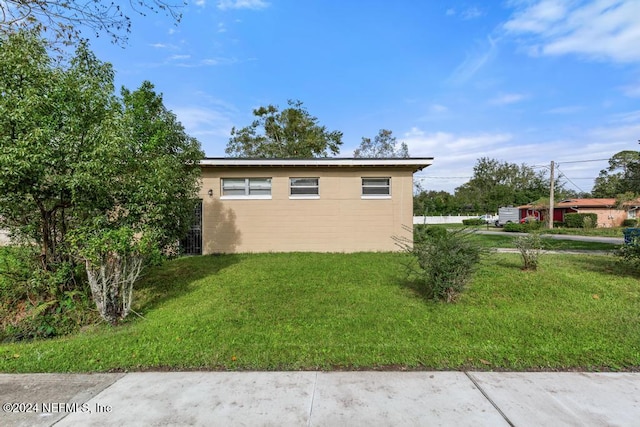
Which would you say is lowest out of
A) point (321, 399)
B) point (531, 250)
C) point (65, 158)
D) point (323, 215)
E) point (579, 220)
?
point (321, 399)

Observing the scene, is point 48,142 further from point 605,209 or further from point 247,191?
point 605,209

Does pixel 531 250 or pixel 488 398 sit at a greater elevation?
pixel 531 250

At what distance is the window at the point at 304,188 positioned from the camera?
11203 mm

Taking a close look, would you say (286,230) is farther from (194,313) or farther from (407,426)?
(407,426)

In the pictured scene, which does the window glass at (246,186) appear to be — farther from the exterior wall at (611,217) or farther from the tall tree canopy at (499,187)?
the tall tree canopy at (499,187)

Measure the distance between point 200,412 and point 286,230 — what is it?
865 centimetres

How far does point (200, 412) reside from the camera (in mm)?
2559

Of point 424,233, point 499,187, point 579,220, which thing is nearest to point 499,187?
point 499,187

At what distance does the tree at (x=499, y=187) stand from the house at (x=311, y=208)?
40.9 metres

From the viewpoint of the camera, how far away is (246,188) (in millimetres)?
11125

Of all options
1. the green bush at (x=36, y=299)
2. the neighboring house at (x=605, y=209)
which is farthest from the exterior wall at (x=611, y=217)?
the green bush at (x=36, y=299)

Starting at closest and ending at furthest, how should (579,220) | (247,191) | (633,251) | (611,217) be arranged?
(633,251), (247,191), (579,220), (611,217)

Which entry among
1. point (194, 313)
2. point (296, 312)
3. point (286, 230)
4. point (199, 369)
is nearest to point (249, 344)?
point (199, 369)

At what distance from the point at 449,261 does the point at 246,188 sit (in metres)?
7.92
